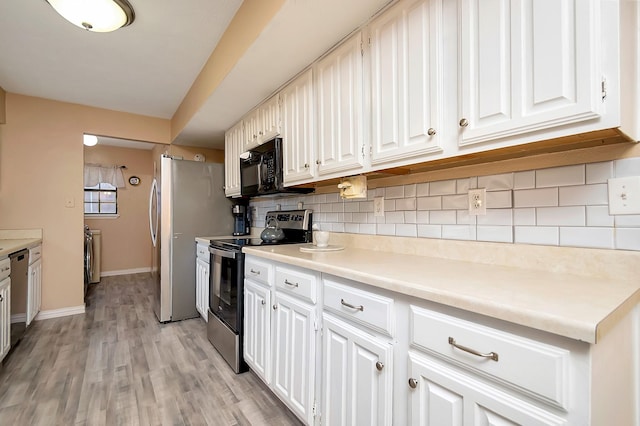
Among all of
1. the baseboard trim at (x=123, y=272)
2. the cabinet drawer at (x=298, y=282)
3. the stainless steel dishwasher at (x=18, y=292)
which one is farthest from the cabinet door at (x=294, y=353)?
the baseboard trim at (x=123, y=272)

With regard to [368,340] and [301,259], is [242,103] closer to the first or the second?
[301,259]

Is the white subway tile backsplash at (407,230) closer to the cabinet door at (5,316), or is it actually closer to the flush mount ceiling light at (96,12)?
the flush mount ceiling light at (96,12)

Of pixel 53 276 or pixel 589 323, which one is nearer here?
pixel 589 323

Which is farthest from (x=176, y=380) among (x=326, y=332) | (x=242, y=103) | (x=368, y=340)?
(x=242, y=103)

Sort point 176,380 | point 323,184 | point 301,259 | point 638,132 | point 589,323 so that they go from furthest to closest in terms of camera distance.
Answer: point 323,184 → point 176,380 → point 301,259 → point 638,132 → point 589,323

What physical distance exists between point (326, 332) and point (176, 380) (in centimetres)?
138

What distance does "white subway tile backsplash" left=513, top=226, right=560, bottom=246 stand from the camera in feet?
3.58

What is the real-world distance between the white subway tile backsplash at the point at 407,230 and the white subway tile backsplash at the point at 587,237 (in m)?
0.65

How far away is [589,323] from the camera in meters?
0.56

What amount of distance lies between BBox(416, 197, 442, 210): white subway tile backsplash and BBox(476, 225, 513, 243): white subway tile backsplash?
231mm

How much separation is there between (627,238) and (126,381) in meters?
2.75

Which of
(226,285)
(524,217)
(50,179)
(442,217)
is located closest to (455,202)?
(442,217)

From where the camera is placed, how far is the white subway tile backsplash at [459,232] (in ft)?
4.43

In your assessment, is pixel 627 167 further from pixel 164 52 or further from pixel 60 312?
pixel 60 312
